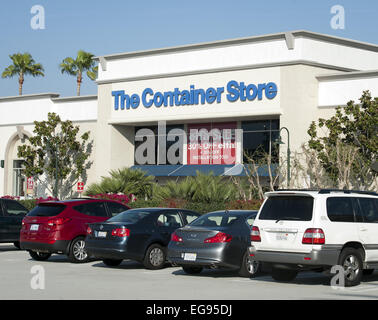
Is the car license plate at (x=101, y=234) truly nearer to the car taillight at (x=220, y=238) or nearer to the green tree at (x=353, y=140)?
the car taillight at (x=220, y=238)

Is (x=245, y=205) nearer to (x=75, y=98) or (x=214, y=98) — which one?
(x=214, y=98)

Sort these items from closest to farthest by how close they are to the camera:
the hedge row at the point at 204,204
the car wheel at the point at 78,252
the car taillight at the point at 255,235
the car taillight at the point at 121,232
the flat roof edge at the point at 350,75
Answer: the car taillight at the point at 255,235 → the car taillight at the point at 121,232 → the car wheel at the point at 78,252 → the hedge row at the point at 204,204 → the flat roof edge at the point at 350,75

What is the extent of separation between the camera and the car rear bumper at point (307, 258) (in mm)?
14266

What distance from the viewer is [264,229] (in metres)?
15.1

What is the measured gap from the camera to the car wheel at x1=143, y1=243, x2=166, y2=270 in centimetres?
1803

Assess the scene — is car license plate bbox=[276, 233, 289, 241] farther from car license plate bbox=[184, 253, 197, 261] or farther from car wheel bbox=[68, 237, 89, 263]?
car wheel bbox=[68, 237, 89, 263]

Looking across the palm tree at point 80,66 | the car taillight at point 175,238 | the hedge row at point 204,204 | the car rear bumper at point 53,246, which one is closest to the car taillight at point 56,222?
the car rear bumper at point 53,246

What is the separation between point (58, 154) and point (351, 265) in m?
36.0

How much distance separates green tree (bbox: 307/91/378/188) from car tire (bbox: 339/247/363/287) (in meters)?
19.8

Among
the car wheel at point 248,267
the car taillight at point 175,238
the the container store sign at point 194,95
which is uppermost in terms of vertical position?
the the container store sign at point 194,95

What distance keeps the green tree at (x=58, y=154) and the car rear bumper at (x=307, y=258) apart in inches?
1347

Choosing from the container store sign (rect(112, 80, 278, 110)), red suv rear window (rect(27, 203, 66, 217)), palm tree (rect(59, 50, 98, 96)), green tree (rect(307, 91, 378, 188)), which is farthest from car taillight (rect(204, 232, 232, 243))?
palm tree (rect(59, 50, 98, 96))

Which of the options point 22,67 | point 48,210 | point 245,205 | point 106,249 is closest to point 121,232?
point 106,249
